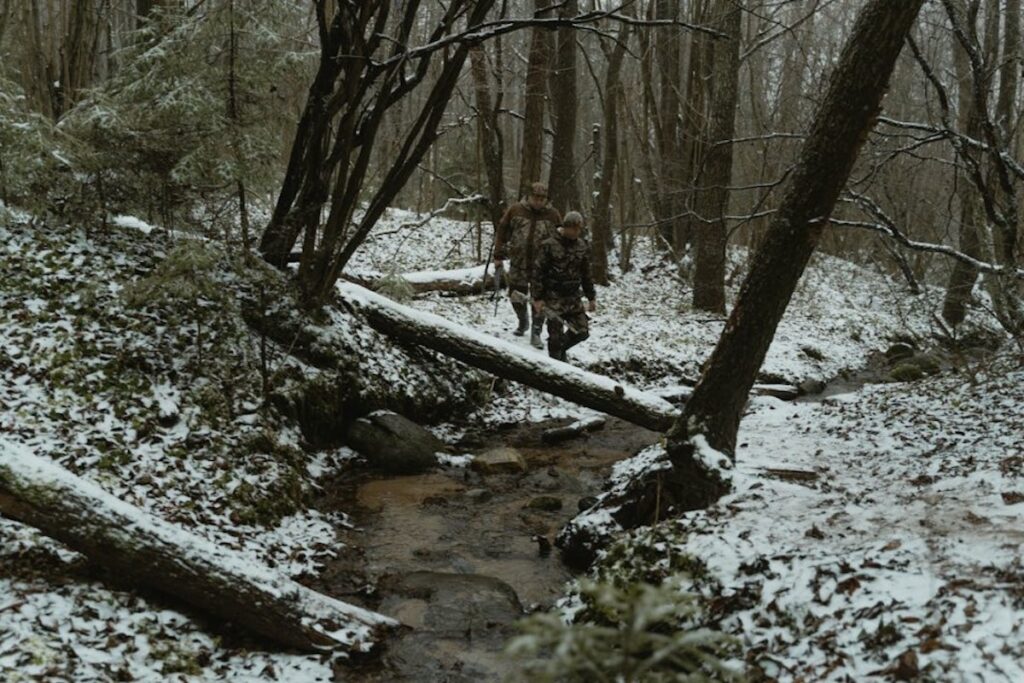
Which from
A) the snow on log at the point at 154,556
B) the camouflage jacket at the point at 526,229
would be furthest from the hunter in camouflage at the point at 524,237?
the snow on log at the point at 154,556

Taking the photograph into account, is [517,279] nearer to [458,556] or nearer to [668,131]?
[458,556]

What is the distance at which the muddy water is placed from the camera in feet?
16.2

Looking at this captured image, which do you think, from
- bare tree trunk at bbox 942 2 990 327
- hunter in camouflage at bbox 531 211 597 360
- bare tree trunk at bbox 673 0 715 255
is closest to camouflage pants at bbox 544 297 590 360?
hunter in camouflage at bbox 531 211 597 360

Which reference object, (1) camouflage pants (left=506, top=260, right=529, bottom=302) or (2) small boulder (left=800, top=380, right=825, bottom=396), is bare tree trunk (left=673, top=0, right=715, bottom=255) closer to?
(2) small boulder (left=800, top=380, right=825, bottom=396)

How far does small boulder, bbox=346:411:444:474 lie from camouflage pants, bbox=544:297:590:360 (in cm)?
307

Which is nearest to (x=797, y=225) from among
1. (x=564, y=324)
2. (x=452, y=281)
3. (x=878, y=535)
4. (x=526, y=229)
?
(x=878, y=535)

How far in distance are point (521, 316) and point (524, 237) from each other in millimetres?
1293

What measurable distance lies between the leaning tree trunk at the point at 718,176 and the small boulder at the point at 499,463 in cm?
874

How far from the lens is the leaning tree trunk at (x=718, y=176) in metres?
15.6

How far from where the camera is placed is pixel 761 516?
511cm

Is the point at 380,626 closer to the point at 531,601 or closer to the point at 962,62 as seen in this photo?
the point at 531,601

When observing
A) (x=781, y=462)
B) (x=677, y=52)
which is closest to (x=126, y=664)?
(x=781, y=462)

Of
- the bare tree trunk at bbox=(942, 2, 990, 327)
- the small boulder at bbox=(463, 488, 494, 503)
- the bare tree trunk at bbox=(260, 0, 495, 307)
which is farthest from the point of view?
the bare tree trunk at bbox=(260, 0, 495, 307)

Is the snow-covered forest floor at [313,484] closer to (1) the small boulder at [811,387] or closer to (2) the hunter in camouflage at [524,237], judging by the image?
(2) the hunter in camouflage at [524,237]
